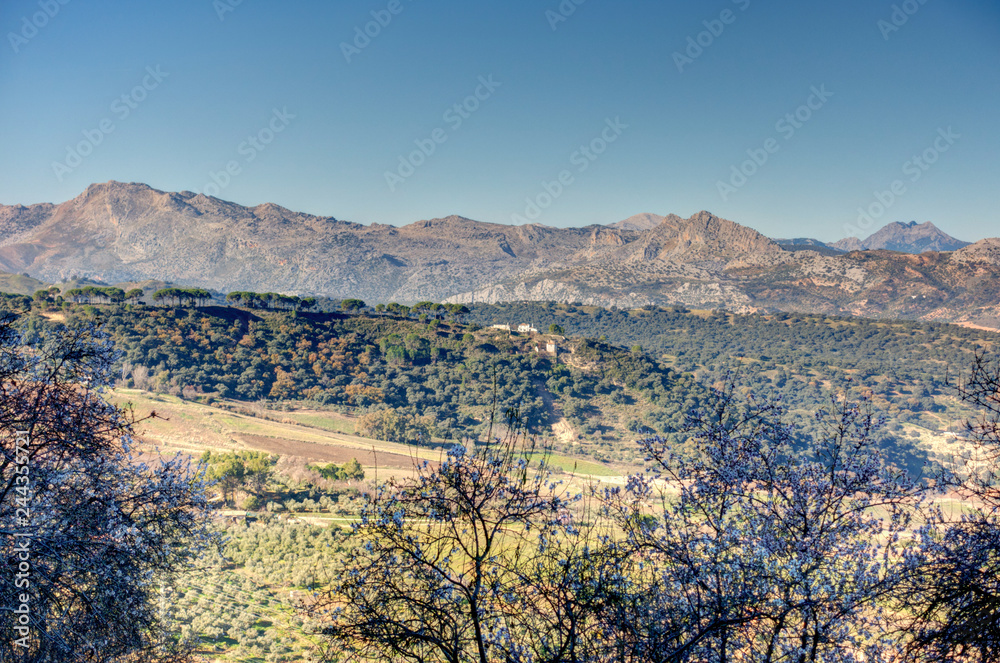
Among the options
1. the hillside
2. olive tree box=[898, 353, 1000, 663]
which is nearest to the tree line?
olive tree box=[898, 353, 1000, 663]

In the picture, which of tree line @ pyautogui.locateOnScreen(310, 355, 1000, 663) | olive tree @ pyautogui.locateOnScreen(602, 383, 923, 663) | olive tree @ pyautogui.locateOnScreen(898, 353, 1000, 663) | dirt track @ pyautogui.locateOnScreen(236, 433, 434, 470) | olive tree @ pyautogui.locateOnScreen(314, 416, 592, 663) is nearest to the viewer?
olive tree @ pyautogui.locateOnScreen(898, 353, 1000, 663)

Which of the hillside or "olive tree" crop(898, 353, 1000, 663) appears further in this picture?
the hillside

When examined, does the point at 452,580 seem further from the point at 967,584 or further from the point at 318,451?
the point at 318,451

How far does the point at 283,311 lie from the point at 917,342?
508 feet

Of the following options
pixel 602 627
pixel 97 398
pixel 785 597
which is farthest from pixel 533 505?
pixel 97 398

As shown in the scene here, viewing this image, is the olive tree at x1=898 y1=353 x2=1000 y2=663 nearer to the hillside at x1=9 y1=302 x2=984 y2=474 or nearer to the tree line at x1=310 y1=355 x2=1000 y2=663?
the tree line at x1=310 y1=355 x2=1000 y2=663

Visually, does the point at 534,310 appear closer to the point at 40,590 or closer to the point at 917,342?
the point at 917,342

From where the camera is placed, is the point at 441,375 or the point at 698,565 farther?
the point at 441,375

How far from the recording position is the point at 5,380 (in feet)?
25.7

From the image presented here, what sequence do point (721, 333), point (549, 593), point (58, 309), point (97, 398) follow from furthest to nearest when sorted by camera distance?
point (721, 333) → point (58, 309) → point (97, 398) → point (549, 593)

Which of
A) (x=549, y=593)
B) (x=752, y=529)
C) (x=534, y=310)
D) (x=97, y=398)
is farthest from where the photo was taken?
(x=534, y=310)

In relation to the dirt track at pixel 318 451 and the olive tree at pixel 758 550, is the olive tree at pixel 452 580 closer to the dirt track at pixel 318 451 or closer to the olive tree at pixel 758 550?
the olive tree at pixel 758 550

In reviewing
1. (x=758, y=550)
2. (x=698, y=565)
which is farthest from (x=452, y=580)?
(x=758, y=550)

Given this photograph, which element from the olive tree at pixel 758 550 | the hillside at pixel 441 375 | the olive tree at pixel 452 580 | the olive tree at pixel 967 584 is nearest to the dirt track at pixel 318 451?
the hillside at pixel 441 375
